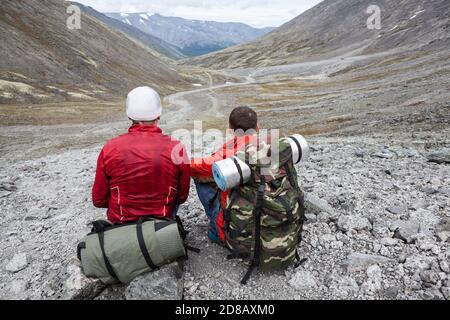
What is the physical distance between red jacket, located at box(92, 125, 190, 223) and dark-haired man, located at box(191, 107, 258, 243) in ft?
1.00

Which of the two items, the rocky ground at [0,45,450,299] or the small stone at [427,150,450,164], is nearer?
the rocky ground at [0,45,450,299]

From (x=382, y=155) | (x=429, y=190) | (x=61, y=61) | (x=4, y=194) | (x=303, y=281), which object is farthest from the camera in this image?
(x=61, y=61)

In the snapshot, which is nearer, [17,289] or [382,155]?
[17,289]

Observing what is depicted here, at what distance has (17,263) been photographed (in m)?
5.77

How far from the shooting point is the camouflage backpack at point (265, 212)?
459 centimetres

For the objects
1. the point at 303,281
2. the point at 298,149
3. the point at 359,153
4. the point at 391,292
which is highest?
the point at 298,149

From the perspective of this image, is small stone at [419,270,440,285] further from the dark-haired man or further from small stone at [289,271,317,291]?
the dark-haired man

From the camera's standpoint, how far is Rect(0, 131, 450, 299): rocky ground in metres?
4.62

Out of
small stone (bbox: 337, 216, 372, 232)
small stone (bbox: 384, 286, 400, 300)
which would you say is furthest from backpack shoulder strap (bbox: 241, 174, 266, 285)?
small stone (bbox: 337, 216, 372, 232)

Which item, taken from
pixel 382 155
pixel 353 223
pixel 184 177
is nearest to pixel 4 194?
pixel 184 177

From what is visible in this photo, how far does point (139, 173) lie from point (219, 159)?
121cm

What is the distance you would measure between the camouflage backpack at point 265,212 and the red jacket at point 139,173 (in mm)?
974

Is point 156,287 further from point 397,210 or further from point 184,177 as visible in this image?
point 397,210
